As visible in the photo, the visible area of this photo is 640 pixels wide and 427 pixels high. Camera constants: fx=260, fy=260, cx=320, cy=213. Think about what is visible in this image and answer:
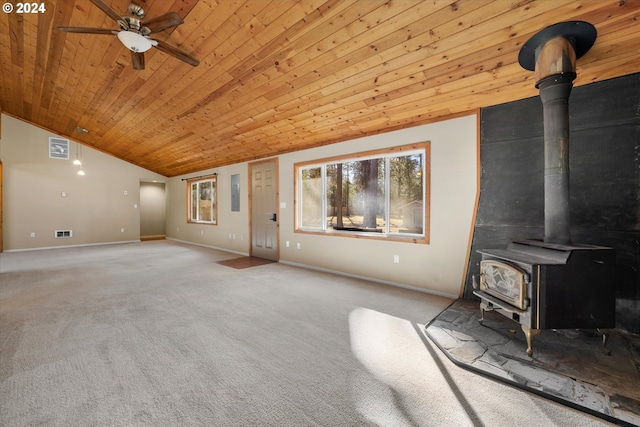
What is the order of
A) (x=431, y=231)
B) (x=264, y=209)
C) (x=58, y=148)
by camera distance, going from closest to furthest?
(x=431, y=231), (x=264, y=209), (x=58, y=148)

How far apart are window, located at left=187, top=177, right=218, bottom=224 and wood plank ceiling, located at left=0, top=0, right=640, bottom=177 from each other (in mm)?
2759

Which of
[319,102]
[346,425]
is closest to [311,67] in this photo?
[319,102]

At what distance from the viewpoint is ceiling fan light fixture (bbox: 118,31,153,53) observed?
2461 mm

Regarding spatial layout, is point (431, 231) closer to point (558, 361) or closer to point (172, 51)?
point (558, 361)

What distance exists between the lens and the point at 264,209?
6309mm

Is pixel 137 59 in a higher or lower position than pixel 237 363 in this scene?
higher

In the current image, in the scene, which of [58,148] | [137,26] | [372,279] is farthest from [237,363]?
[58,148]

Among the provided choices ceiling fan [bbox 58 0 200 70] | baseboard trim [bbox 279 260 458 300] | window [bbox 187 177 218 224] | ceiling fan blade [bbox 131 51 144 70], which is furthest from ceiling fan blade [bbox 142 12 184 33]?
window [bbox 187 177 218 224]

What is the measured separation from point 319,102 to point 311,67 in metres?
0.67

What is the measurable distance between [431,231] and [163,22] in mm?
3890

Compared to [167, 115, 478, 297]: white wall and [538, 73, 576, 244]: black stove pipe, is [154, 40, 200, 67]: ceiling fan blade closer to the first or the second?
[167, 115, 478, 297]: white wall

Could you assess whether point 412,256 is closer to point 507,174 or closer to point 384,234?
point 384,234

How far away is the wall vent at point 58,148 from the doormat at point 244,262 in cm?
634

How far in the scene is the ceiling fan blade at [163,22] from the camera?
2377 mm
